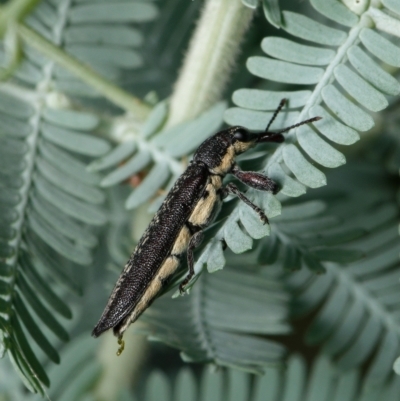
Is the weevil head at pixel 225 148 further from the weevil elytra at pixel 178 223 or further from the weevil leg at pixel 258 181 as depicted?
the weevil leg at pixel 258 181

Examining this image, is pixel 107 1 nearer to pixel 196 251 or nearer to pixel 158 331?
pixel 196 251

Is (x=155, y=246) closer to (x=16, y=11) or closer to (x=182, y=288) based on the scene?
(x=182, y=288)

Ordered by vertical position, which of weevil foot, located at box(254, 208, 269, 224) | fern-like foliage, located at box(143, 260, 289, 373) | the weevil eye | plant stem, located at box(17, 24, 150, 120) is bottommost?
fern-like foliage, located at box(143, 260, 289, 373)

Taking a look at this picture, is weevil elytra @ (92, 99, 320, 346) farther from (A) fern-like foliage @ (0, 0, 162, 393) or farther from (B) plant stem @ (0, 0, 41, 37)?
(B) plant stem @ (0, 0, 41, 37)

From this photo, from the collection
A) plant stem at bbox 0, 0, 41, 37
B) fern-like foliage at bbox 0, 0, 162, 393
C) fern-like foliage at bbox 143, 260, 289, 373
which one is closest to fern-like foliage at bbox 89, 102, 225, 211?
fern-like foliage at bbox 0, 0, 162, 393

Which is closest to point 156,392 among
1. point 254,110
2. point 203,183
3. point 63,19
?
point 203,183

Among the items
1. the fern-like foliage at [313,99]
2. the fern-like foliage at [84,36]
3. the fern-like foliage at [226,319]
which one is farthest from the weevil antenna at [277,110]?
the fern-like foliage at [84,36]

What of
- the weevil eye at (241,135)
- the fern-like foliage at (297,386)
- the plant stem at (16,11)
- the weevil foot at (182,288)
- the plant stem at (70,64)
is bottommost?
the fern-like foliage at (297,386)
